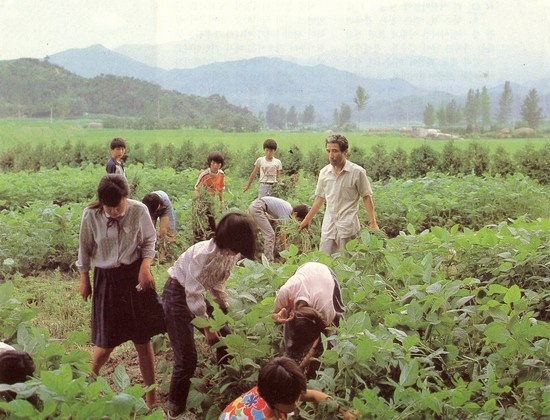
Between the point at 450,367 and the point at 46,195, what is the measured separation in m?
9.30

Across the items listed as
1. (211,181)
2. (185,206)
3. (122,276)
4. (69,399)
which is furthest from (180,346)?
(185,206)

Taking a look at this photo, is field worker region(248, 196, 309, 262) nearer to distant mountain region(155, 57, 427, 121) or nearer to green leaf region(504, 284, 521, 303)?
green leaf region(504, 284, 521, 303)

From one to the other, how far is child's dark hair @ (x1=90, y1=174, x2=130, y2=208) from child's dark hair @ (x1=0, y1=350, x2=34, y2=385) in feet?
4.69

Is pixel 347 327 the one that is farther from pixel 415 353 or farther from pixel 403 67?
pixel 403 67

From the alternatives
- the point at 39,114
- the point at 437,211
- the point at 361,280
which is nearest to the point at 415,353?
the point at 361,280

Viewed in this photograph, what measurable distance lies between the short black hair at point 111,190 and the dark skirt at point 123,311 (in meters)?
0.42

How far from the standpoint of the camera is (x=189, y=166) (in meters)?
20.6

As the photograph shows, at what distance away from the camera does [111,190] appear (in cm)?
448

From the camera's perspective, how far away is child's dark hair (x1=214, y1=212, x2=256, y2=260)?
4.19 m

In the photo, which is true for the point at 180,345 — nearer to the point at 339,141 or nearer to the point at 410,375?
the point at 410,375

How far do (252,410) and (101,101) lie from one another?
51.6 meters

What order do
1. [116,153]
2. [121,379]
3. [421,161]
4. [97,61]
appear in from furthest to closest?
[97,61] → [421,161] → [116,153] → [121,379]

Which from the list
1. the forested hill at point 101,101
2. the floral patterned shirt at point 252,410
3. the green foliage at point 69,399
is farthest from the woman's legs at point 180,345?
the forested hill at point 101,101

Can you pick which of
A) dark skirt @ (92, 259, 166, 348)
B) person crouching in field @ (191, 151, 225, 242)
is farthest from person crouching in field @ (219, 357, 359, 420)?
person crouching in field @ (191, 151, 225, 242)
